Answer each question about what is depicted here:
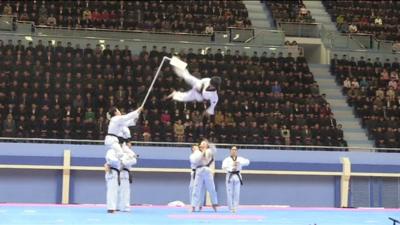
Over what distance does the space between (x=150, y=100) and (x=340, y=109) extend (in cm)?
974

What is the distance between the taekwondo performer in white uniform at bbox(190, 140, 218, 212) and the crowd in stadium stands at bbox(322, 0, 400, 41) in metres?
20.3

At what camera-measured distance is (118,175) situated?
65.3ft

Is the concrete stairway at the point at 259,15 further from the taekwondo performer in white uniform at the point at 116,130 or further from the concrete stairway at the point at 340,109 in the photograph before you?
the taekwondo performer in white uniform at the point at 116,130

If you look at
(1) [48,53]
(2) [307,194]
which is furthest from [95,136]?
(2) [307,194]

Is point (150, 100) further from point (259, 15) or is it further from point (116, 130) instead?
point (259, 15)

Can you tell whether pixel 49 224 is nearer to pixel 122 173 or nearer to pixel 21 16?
pixel 122 173

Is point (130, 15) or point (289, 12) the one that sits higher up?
point (289, 12)

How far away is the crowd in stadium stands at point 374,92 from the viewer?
29641mm

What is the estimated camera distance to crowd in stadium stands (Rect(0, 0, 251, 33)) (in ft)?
112

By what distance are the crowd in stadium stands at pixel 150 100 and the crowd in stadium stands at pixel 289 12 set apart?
7.67 m

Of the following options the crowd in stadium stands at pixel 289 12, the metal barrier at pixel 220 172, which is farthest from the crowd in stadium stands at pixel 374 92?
the crowd in stadium stands at pixel 289 12

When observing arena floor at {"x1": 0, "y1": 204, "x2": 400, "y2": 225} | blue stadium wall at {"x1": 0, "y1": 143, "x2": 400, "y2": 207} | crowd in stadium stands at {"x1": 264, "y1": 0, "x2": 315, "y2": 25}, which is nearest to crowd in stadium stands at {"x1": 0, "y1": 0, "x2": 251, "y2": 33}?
crowd in stadium stands at {"x1": 264, "y1": 0, "x2": 315, "y2": 25}

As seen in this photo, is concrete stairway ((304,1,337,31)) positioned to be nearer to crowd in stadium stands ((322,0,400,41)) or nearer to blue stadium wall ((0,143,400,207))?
crowd in stadium stands ((322,0,400,41))

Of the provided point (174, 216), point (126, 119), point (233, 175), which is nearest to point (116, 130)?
point (126, 119)
